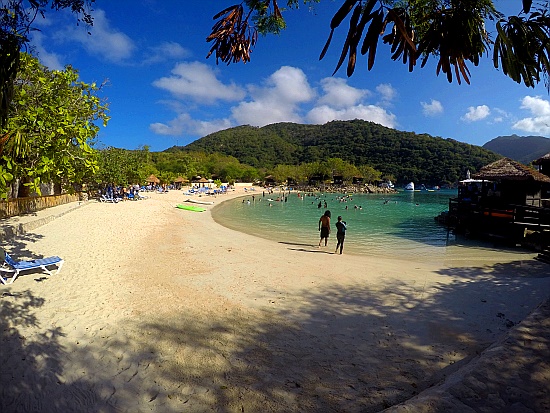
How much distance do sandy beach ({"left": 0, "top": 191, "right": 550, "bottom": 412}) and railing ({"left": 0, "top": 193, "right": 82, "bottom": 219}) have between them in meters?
5.42

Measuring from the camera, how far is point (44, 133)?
7.41 meters

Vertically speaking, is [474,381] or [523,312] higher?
[474,381]

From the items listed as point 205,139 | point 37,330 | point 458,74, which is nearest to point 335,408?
A: point 458,74

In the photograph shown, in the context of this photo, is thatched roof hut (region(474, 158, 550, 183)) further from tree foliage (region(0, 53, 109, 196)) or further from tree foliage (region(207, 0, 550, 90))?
tree foliage (region(0, 53, 109, 196))

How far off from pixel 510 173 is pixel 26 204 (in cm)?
2448

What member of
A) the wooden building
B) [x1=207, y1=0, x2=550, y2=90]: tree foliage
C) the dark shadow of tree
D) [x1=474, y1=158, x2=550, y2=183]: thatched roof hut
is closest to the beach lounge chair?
the dark shadow of tree

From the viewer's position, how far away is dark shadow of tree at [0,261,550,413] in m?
3.20

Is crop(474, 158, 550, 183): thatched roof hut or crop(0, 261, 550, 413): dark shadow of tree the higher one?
crop(474, 158, 550, 183): thatched roof hut

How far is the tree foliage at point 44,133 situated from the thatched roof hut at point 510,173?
59.9 feet

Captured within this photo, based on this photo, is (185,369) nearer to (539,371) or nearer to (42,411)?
(42,411)

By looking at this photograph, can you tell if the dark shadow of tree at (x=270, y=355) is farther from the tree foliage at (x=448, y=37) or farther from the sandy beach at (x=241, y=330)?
the tree foliage at (x=448, y=37)

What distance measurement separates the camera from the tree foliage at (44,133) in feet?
22.4

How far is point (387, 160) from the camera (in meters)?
123

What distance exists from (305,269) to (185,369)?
16.4ft
